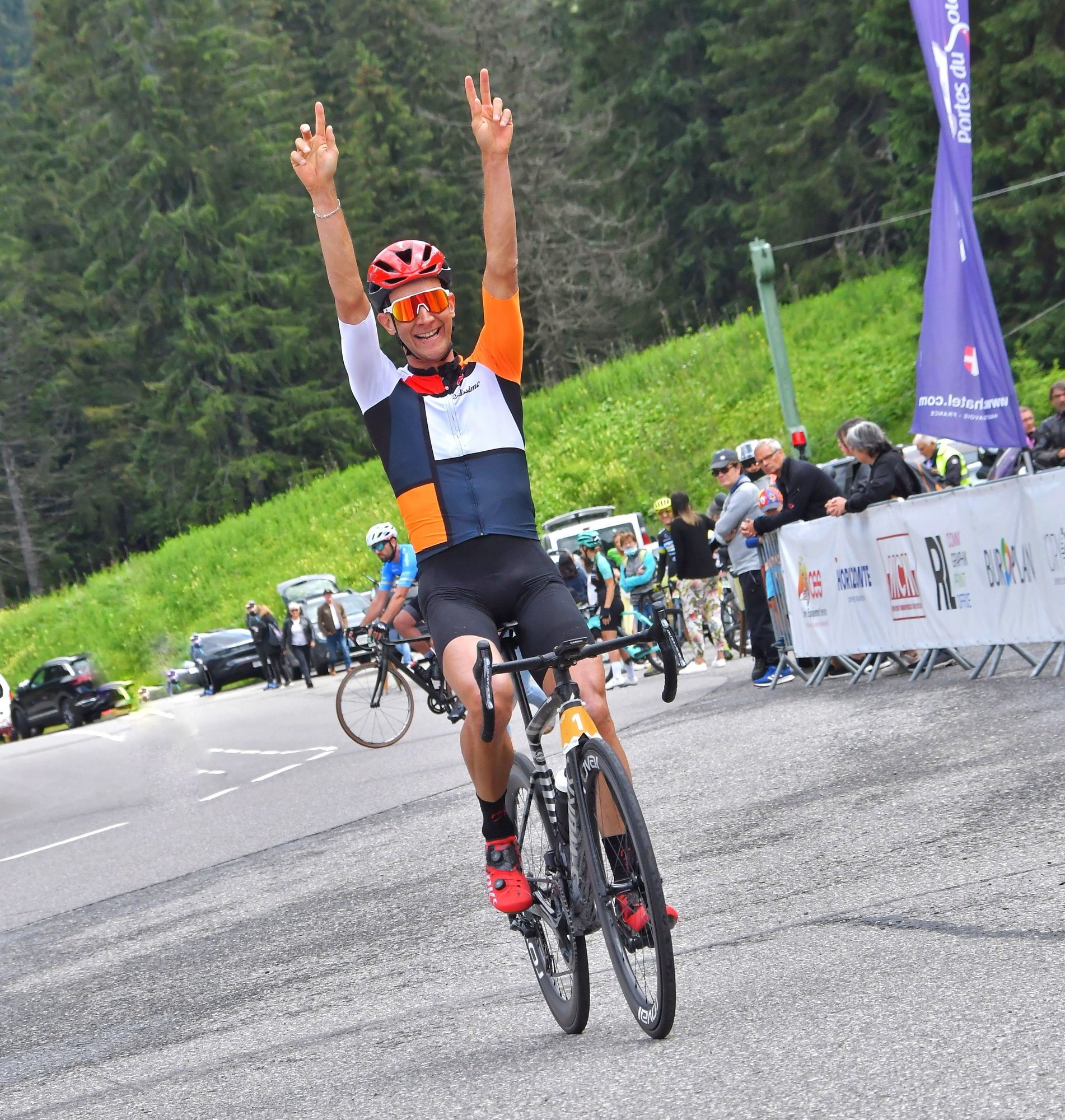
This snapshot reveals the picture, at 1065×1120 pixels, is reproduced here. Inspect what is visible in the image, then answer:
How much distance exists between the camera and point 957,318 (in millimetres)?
12742

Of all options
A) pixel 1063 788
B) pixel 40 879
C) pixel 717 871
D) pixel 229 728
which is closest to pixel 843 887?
pixel 717 871

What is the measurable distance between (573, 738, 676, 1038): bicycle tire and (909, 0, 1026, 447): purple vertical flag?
8653 mm

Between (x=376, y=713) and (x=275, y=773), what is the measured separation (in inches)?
51.2

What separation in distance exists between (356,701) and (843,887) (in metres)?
11.0

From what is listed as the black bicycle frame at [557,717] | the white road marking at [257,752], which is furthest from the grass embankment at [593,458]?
the black bicycle frame at [557,717]

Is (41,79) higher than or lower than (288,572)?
higher

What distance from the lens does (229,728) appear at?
23.6 m

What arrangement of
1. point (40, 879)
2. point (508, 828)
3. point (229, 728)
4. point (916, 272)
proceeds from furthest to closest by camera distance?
1. point (916, 272)
2. point (229, 728)
3. point (40, 879)
4. point (508, 828)

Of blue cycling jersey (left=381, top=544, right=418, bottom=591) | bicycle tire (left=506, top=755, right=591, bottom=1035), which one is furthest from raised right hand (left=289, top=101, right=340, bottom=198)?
blue cycling jersey (left=381, top=544, right=418, bottom=591)

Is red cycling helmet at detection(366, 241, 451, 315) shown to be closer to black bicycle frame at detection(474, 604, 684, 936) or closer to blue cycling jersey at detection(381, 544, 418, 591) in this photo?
black bicycle frame at detection(474, 604, 684, 936)

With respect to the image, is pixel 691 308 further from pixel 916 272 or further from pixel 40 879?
pixel 40 879

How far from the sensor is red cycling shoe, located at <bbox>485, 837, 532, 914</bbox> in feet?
16.5

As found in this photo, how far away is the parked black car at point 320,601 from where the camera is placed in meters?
35.4

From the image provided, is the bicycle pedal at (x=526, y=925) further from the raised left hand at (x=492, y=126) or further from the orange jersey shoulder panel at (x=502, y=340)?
the raised left hand at (x=492, y=126)
